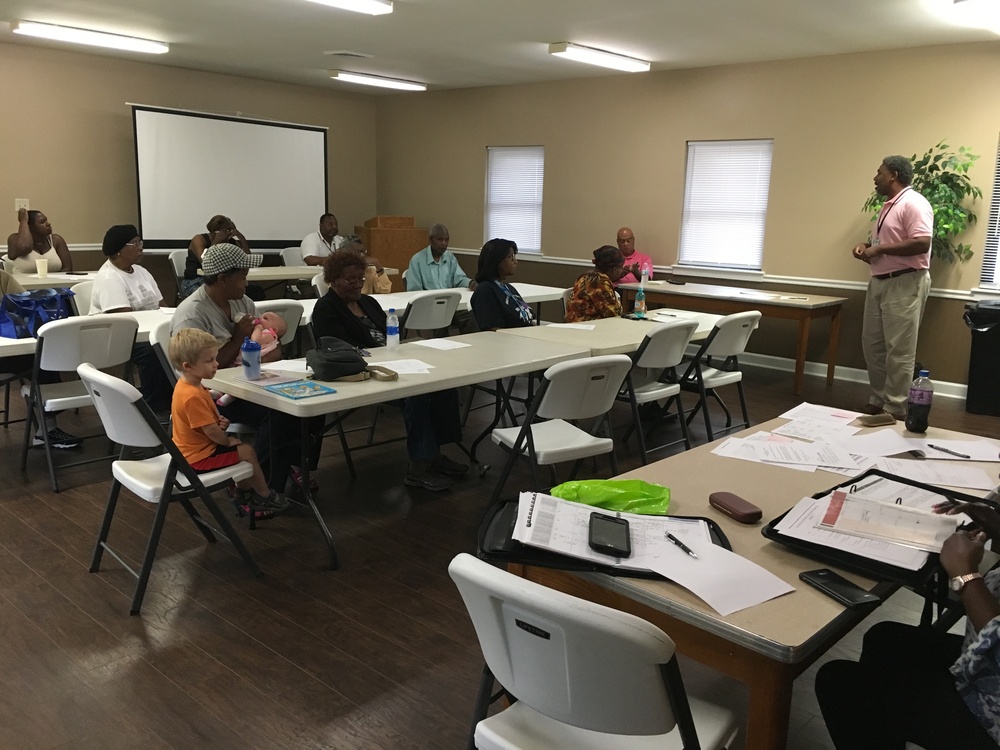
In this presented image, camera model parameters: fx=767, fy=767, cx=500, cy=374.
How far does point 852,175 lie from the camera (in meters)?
6.45

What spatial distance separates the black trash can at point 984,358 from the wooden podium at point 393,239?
229 inches

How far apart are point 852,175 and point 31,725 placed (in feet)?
21.7

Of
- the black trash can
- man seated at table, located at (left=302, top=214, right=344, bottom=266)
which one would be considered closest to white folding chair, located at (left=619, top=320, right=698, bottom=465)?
the black trash can

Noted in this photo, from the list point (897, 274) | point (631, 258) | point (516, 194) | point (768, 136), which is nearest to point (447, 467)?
point (897, 274)

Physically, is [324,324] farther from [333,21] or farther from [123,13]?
[123,13]

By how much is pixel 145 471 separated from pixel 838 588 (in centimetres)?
234

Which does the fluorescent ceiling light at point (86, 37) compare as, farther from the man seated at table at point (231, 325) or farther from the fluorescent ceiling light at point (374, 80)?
the man seated at table at point (231, 325)

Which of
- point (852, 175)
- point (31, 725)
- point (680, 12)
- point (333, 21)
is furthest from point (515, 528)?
point (852, 175)

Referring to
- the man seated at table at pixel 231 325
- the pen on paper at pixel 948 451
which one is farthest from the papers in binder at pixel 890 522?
the man seated at table at pixel 231 325

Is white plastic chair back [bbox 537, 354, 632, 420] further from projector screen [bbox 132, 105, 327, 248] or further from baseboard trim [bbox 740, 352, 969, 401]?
projector screen [bbox 132, 105, 327, 248]

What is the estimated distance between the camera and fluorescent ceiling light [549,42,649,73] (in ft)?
20.7

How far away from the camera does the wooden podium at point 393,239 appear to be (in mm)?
9102

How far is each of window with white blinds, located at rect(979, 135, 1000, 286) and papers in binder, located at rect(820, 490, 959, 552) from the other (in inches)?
208

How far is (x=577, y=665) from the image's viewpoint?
1.16m
